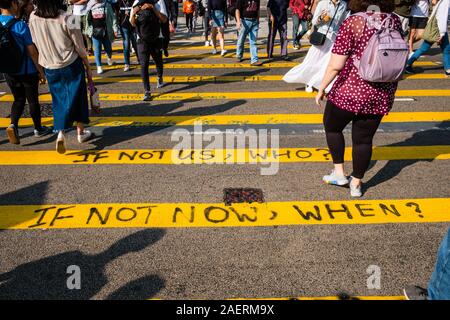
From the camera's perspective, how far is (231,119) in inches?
244

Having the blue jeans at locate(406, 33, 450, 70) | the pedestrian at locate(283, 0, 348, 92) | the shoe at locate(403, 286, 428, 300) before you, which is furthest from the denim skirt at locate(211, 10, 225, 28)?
the shoe at locate(403, 286, 428, 300)

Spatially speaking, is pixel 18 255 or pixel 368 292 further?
pixel 18 255

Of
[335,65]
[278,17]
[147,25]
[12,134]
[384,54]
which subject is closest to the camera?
[384,54]

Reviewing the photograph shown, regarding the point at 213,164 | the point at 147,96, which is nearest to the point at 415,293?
the point at 213,164

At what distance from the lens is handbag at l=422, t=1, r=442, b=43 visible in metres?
7.77

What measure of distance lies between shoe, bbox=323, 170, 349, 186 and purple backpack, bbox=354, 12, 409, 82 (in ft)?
3.87

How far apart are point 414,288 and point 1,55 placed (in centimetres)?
500

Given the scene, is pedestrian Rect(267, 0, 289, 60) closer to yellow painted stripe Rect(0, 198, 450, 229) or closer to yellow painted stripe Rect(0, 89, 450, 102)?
yellow painted stripe Rect(0, 89, 450, 102)

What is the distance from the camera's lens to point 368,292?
2.72 metres

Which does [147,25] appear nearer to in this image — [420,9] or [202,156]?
[202,156]

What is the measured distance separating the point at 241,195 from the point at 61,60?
266 centimetres

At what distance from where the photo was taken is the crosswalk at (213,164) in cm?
357
